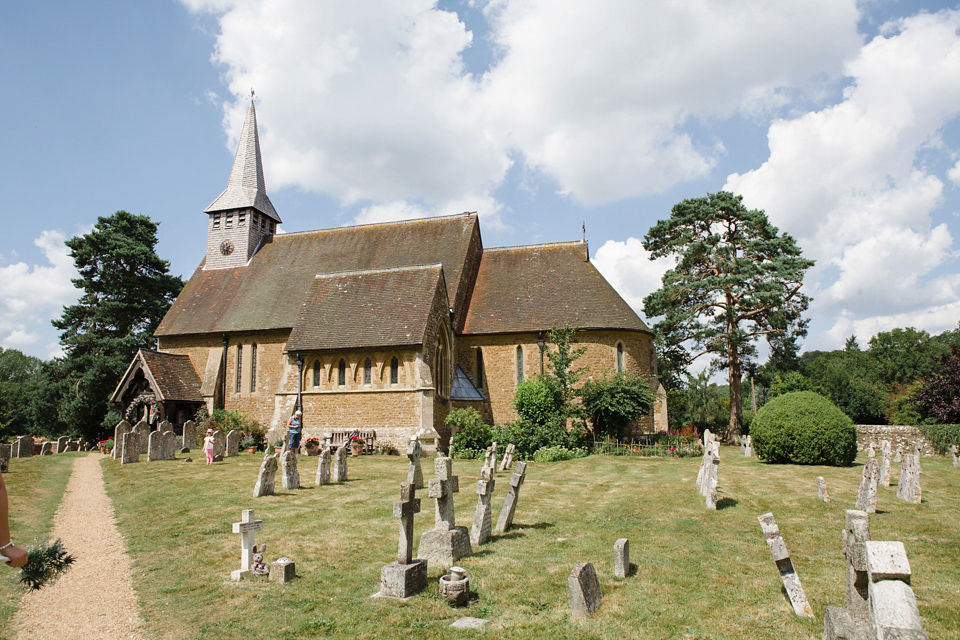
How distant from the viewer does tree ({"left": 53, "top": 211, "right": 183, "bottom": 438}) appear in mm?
35125

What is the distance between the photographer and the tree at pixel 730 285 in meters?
28.0

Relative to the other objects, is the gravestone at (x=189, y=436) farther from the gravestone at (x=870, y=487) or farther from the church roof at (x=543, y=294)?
the gravestone at (x=870, y=487)

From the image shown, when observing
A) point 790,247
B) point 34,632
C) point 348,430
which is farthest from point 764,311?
point 34,632

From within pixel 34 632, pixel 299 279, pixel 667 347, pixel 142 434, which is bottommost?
pixel 34 632

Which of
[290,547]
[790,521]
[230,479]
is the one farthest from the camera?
[230,479]

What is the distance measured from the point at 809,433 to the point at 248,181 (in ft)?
99.8

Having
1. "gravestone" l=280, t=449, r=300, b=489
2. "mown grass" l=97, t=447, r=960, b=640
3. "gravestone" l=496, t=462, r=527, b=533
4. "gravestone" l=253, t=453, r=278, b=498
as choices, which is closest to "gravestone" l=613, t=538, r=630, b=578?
"mown grass" l=97, t=447, r=960, b=640

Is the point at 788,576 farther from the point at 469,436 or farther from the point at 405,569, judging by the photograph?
the point at 469,436

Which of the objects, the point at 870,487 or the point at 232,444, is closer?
the point at 870,487

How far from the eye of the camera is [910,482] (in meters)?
12.5

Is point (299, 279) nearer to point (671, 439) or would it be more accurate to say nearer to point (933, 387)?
point (671, 439)

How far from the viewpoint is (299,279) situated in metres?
29.4

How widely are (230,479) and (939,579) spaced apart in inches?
592

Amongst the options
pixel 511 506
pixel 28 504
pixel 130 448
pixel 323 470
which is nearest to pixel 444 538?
pixel 511 506
